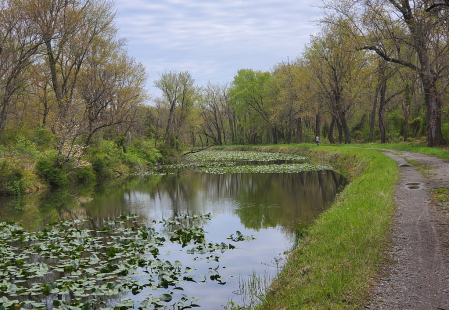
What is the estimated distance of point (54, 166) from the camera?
2152cm

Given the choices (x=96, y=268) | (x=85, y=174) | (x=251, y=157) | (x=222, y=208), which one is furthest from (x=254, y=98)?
(x=96, y=268)

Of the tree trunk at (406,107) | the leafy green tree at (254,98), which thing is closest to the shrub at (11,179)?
the tree trunk at (406,107)

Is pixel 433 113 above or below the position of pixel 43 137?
below

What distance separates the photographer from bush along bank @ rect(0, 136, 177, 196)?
59.7 feet

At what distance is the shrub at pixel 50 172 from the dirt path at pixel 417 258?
18.7m

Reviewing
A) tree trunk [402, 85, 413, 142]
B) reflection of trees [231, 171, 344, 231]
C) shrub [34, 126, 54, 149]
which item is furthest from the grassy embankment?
tree trunk [402, 85, 413, 142]

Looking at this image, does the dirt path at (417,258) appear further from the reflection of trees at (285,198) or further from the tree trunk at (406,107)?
the tree trunk at (406,107)

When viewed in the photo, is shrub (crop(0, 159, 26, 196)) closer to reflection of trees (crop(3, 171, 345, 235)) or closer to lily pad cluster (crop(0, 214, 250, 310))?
reflection of trees (crop(3, 171, 345, 235))

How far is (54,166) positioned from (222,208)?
1283cm

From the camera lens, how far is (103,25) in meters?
30.2

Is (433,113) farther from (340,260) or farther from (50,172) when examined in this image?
(50,172)

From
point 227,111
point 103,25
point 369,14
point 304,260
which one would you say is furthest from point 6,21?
point 227,111

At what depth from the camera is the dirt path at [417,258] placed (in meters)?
4.32

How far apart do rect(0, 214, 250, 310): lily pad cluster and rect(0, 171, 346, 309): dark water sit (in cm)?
35
